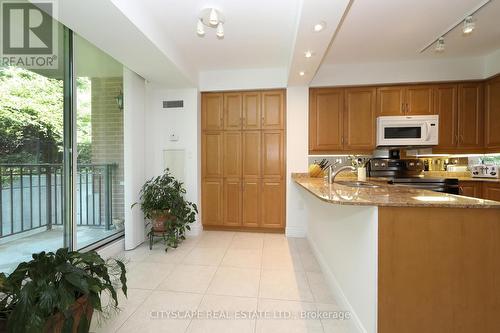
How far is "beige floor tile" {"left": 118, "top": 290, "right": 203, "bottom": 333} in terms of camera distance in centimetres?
159

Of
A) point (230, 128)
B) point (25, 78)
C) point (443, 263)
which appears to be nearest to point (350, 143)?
point (230, 128)

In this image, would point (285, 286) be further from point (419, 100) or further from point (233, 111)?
point (419, 100)

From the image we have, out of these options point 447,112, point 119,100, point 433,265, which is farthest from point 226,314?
point 447,112

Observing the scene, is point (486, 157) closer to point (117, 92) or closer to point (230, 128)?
point (230, 128)

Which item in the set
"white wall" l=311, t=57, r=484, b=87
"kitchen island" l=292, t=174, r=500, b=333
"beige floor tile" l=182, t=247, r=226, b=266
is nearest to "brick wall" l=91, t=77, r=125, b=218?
"beige floor tile" l=182, t=247, r=226, b=266

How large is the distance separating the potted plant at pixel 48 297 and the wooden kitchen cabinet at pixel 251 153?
8.42ft

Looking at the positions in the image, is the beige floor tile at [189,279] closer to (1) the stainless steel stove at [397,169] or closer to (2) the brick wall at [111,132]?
(2) the brick wall at [111,132]

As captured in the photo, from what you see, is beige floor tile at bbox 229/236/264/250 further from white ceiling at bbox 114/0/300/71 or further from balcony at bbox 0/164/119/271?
white ceiling at bbox 114/0/300/71

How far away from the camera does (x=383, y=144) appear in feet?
10.8

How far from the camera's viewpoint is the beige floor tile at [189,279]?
2.09 meters

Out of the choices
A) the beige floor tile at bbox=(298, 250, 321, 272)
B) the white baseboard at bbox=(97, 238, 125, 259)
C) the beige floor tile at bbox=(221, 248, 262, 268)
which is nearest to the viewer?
the beige floor tile at bbox=(298, 250, 321, 272)

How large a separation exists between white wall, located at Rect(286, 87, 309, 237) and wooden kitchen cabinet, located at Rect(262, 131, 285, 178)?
10 centimetres

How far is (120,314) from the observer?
172 centimetres

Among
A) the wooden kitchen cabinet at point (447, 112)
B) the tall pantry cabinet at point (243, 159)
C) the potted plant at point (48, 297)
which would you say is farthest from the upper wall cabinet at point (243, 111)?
Result: the potted plant at point (48, 297)
